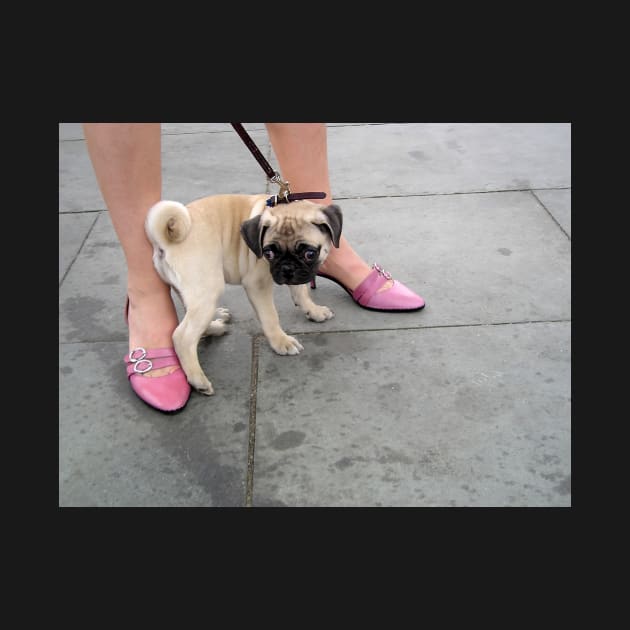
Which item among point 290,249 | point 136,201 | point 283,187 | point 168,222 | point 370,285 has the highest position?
point 283,187

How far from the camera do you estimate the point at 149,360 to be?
295 centimetres

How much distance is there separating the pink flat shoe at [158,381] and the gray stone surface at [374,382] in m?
0.06

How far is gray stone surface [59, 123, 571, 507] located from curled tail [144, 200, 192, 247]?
67cm

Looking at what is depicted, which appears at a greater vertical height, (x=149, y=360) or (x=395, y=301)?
(x=395, y=301)

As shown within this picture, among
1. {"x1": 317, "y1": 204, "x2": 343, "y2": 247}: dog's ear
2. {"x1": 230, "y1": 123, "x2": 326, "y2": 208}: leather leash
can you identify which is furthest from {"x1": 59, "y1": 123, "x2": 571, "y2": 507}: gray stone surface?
{"x1": 230, "y1": 123, "x2": 326, "y2": 208}: leather leash

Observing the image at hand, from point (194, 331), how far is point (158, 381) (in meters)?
0.27

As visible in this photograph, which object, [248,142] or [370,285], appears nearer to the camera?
[248,142]

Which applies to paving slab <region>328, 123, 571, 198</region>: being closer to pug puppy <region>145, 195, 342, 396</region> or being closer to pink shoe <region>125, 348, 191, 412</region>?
pug puppy <region>145, 195, 342, 396</region>

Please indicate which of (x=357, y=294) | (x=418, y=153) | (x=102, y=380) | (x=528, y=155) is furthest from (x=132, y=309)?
(x=528, y=155)

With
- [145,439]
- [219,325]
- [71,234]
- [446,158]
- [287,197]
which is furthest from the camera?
[446,158]

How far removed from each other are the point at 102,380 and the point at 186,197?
223cm

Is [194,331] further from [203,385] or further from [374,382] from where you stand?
[374,382]

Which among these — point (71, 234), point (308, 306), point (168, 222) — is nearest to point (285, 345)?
point (308, 306)

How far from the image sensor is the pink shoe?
2.83m
